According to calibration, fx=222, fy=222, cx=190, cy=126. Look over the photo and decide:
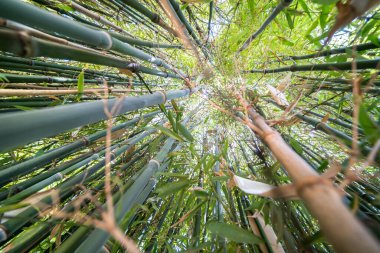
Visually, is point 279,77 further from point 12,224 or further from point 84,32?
point 12,224

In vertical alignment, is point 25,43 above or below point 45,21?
below

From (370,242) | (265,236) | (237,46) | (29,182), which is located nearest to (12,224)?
(29,182)

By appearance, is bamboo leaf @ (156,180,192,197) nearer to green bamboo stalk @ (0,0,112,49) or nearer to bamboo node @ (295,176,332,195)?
green bamboo stalk @ (0,0,112,49)

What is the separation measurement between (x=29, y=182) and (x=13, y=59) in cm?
66

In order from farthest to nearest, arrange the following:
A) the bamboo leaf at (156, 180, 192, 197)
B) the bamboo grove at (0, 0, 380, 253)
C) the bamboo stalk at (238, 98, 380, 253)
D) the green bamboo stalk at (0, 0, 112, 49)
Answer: the bamboo leaf at (156, 180, 192, 197), the green bamboo stalk at (0, 0, 112, 49), the bamboo grove at (0, 0, 380, 253), the bamboo stalk at (238, 98, 380, 253)

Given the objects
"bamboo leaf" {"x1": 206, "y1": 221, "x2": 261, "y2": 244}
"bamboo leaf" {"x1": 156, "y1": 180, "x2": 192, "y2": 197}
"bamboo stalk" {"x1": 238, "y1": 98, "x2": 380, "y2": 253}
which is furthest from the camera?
"bamboo leaf" {"x1": 156, "y1": 180, "x2": 192, "y2": 197}

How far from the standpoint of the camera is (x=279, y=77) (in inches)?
71.0

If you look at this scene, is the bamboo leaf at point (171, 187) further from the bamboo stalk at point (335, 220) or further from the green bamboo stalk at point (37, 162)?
the bamboo stalk at point (335, 220)

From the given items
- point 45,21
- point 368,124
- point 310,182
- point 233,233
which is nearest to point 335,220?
point 310,182

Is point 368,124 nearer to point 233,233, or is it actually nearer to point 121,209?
point 233,233

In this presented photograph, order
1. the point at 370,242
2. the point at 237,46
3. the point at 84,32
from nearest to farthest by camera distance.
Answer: the point at 370,242, the point at 84,32, the point at 237,46

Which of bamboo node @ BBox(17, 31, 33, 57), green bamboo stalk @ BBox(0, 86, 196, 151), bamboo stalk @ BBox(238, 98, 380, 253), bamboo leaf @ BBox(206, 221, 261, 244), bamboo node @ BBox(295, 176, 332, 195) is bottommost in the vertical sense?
bamboo leaf @ BBox(206, 221, 261, 244)

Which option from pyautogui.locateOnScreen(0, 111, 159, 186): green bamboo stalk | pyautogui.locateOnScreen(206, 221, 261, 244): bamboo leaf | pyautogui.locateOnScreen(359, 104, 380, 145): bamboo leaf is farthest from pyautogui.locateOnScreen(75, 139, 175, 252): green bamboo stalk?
pyautogui.locateOnScreen(359, 104, 380, 145): bamboo leaf

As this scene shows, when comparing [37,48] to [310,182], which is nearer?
[310,182]
